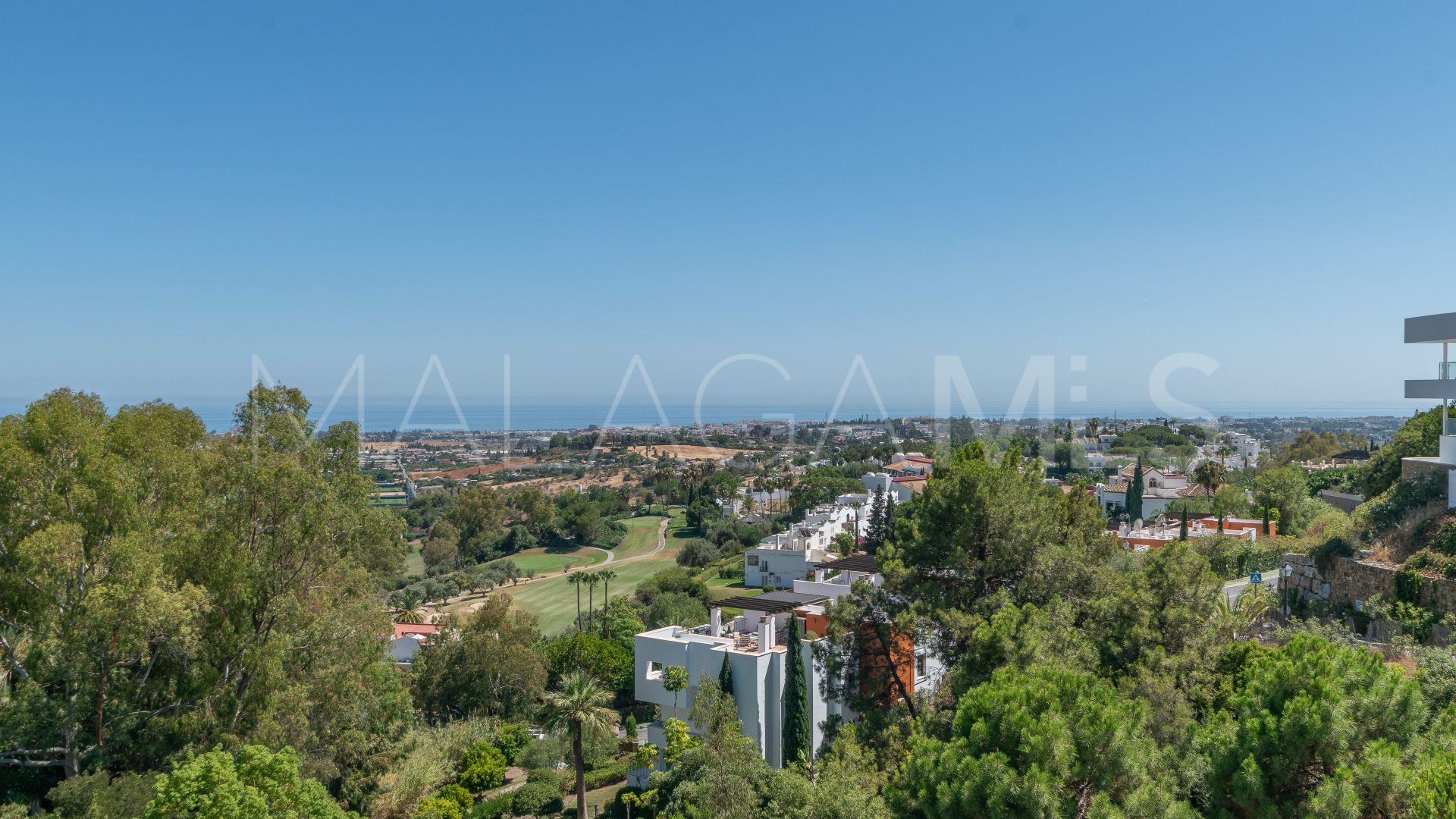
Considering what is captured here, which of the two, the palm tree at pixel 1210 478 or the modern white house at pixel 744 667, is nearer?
the modern white house at pixel 744 667

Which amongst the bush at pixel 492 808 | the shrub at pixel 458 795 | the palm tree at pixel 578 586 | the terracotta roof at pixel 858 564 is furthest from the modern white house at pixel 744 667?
the palm tree at pixel 578 586

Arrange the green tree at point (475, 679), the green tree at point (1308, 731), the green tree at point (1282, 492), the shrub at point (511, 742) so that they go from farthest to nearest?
1. the green tree at point (1282, 492)
2. the green tree at point (475, 679)
3. the shrub at point (511, 742)
4. the green tree at point (1308, 731)

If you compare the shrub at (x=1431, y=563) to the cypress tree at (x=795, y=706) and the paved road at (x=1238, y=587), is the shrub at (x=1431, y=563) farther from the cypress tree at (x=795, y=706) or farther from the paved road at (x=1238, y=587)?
the cypress tree at (x=795, y=706)

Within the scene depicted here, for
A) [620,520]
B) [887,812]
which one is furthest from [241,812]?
[620,520]

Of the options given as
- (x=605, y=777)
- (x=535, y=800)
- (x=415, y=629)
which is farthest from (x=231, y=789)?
(x=415, y=629)

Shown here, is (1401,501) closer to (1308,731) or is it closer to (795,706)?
(795,706)

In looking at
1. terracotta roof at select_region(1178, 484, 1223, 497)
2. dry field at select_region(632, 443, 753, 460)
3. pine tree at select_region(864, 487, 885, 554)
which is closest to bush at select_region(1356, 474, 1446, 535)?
pine tree at select_region(864, 487, 885, 554)
